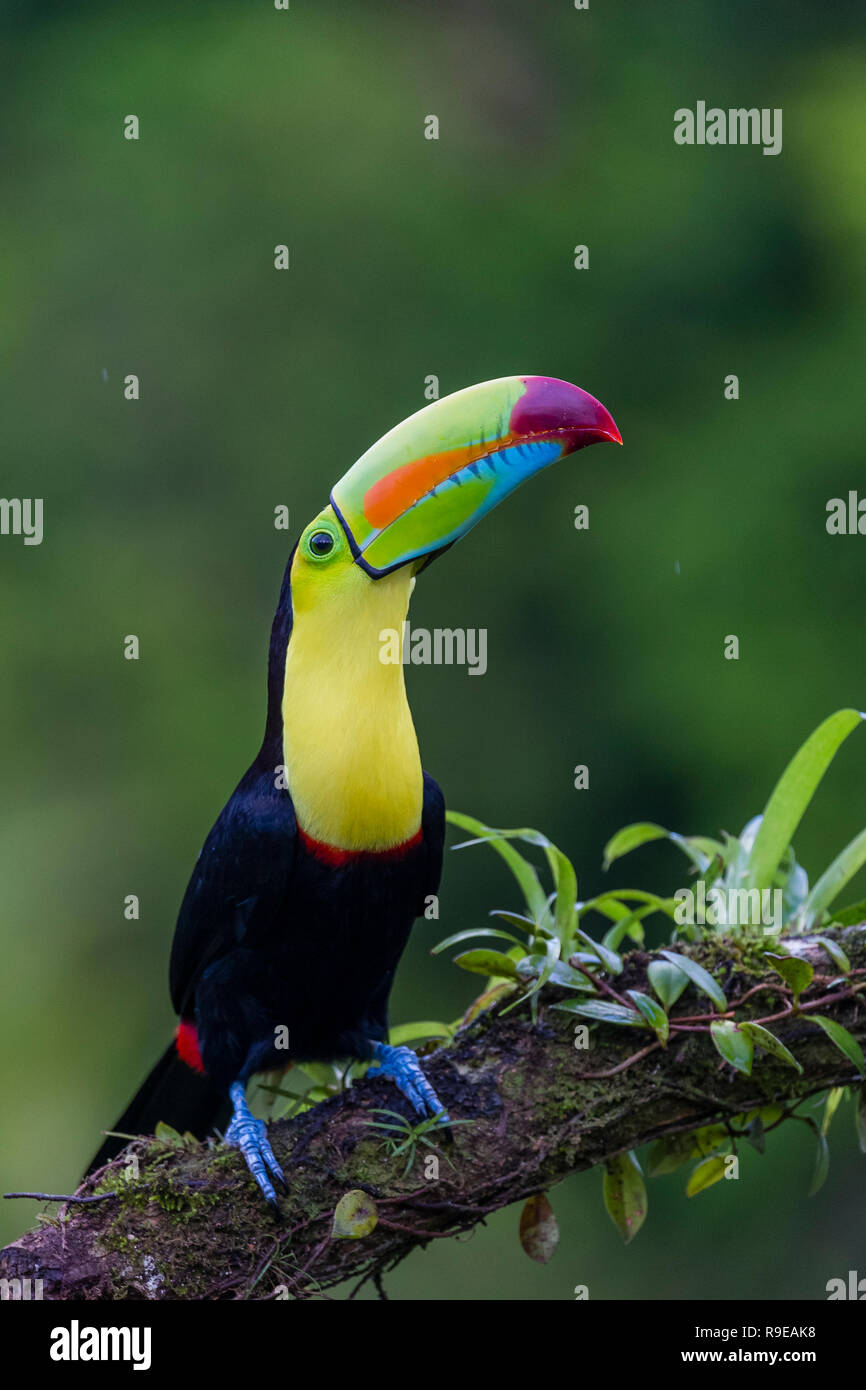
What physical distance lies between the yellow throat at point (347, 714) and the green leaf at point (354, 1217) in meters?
0.51

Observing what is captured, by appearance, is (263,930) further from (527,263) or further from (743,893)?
(527,263)

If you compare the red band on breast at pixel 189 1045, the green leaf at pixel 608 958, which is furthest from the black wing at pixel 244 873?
the green leaf at pixel 608 958

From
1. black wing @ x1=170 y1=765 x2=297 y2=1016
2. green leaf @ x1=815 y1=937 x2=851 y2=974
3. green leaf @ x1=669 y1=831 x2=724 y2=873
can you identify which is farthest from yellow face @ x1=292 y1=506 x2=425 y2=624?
green leaf @ x1=815 y1=937 x2=851 y2=974

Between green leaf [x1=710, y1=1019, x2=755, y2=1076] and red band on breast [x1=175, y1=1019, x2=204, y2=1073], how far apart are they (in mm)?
892

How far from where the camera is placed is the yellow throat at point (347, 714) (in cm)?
211

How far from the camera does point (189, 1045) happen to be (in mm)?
2467

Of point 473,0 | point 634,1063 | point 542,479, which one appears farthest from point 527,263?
A: point 634,1063

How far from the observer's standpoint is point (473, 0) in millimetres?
5352

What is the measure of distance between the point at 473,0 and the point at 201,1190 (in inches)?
184

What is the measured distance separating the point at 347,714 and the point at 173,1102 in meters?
0.88

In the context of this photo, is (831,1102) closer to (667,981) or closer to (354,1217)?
(667,981)

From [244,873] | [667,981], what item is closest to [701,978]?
[667,981]

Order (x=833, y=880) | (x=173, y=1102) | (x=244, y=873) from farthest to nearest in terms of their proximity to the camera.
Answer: (x=173, y=1102), (x=833, y=880), (x=244, y=873)
